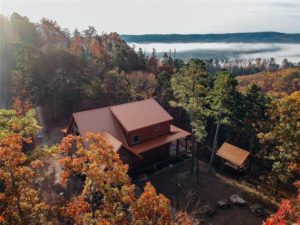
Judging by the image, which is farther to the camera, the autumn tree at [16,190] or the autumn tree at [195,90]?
the autumn tree at [195,90]

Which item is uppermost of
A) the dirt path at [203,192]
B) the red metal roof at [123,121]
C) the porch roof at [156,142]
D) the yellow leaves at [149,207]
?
the yellow leaves at [149,207]

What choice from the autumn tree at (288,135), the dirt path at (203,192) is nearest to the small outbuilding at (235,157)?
the dirt path at (203,192)

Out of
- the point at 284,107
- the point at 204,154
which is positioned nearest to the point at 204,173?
the point at 204,154

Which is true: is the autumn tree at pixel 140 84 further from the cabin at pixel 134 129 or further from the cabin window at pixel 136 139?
the cabin window at pixel 136 139

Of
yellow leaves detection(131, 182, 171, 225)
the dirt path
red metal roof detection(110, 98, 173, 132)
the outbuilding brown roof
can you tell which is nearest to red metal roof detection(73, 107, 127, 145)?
red metal roof detection(110, 98, 173, 132)

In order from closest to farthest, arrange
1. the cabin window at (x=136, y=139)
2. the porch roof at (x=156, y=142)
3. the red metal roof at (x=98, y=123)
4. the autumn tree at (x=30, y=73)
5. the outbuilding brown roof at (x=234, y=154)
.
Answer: the red metal roof at (x=98, y=123) → the porch roof at (x=156, y=142) → the cabin window at (x=136, y=139) → the outbuilding brown roof at (x=234, y=154) → the autumn tree at (x=30, y=73)

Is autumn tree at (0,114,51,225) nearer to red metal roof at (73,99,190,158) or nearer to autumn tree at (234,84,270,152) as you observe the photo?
red metal roof at (73,99,190,158)

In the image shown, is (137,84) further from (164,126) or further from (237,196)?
(237,196)
